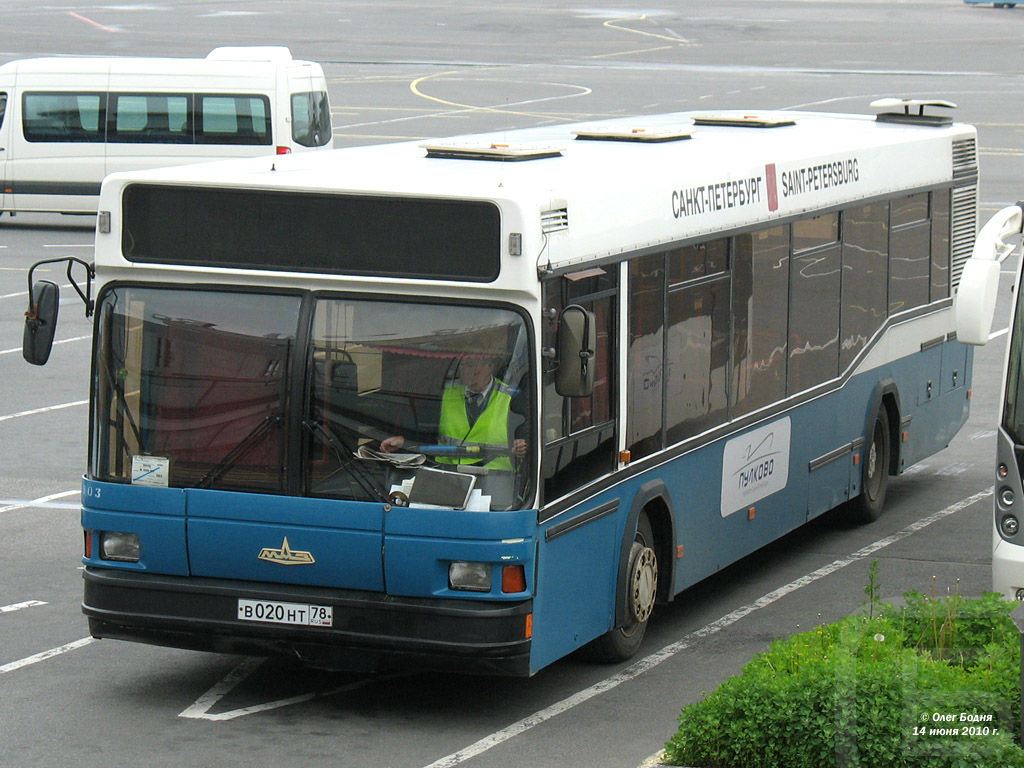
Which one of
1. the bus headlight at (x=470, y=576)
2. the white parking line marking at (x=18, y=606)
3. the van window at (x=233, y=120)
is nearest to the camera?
the bus headlight at (x=470, y=576)

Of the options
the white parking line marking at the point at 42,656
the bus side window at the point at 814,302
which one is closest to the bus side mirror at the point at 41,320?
the white parking line marking at the point at 42,656

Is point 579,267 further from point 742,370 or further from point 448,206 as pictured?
point 742,370

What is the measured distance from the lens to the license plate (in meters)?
8.11

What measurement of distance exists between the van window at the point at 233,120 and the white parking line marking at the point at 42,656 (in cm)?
2164

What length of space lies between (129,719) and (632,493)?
2.82 m

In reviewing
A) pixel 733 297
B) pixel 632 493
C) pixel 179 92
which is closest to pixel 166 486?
pixel 632 493

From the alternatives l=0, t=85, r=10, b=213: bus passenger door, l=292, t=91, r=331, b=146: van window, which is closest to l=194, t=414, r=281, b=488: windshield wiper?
l=292, t=91, r=331, b=146: van window

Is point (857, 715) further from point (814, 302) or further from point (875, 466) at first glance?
point (875, 466)

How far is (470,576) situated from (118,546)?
5.78 feet

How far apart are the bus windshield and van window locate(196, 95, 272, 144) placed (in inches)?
896

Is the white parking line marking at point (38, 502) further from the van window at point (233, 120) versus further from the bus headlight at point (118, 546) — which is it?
the van window at point (233, 120)

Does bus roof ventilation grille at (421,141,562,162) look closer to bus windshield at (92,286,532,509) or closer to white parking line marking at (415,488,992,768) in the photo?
bus windshield at (92,286,532,509)

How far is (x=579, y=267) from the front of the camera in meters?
8.45

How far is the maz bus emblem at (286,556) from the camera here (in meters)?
8.08
